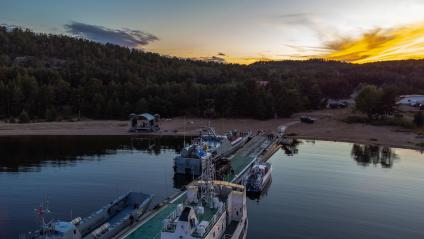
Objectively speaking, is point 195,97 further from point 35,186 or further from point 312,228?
point 312,228

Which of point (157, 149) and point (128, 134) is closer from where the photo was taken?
point (157, 149)

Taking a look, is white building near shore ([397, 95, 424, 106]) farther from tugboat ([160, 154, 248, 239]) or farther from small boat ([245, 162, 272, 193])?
tugboat ([160, 154, 248, 239])

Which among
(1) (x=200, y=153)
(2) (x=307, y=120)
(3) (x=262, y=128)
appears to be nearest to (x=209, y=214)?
(1) (x=200, y=153)

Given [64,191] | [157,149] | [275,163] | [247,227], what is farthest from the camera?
[157,149]

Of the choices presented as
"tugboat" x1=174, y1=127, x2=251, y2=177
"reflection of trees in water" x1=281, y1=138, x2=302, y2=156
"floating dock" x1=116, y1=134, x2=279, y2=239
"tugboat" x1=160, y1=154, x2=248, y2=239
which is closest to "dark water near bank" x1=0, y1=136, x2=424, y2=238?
"reflection of trees in water" x1=281, y1=138, x2=302, y2=156

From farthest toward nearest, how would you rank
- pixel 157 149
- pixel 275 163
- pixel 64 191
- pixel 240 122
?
pixel 240 122 < pixel 157 149 < pixel 275 163 < pixel 64 191

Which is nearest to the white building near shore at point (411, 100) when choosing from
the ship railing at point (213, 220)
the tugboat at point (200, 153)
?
the tugboat at point (200, 153)

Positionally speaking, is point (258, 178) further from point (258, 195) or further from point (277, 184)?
point (277, 184)

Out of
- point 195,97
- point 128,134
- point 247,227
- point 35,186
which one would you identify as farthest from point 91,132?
point 247,227
